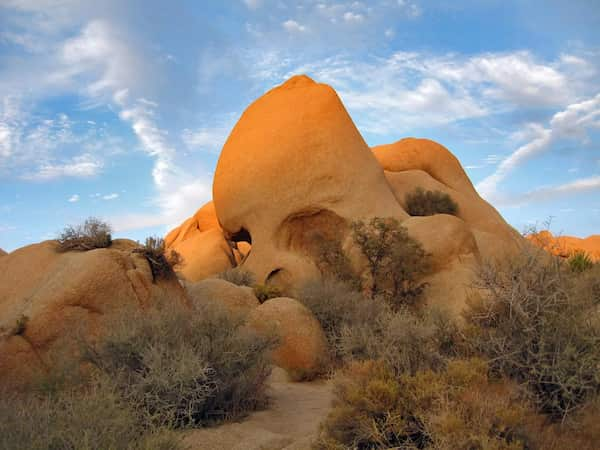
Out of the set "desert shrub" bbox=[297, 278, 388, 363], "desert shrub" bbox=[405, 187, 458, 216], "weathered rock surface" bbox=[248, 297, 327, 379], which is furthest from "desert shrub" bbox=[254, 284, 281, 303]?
"desert shrub" bbox=[405, 187, 458, 216]

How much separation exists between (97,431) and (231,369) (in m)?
2.73

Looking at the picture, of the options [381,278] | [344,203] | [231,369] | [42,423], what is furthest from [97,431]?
[344,203]

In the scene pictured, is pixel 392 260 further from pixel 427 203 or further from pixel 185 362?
pixel 185 362

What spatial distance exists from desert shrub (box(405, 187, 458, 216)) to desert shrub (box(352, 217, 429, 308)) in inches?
217

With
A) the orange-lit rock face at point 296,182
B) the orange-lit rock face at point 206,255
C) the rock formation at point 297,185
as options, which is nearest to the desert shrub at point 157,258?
the rock formation at point 297,185

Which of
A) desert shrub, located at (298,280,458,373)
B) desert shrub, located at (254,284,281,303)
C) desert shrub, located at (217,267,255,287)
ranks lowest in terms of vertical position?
desert shrub, located at (298,280,458,373)

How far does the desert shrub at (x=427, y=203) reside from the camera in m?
21.3

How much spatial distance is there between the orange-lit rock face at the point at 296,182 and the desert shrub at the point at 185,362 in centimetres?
1160

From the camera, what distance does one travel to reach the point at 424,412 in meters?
4.18

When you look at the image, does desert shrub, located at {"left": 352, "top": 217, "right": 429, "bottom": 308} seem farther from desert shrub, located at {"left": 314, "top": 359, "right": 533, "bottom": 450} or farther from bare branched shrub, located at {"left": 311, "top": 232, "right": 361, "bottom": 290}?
desert shrub, located at {"left": 314, "top": 359, "right": 533, "bottom": 450}

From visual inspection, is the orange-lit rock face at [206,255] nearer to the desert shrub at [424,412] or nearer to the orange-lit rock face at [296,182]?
the orange-lit rock face at [296,182]

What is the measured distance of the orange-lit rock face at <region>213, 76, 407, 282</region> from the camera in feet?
61.0

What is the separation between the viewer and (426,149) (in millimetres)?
26000

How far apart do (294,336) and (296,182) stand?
1017 cm
